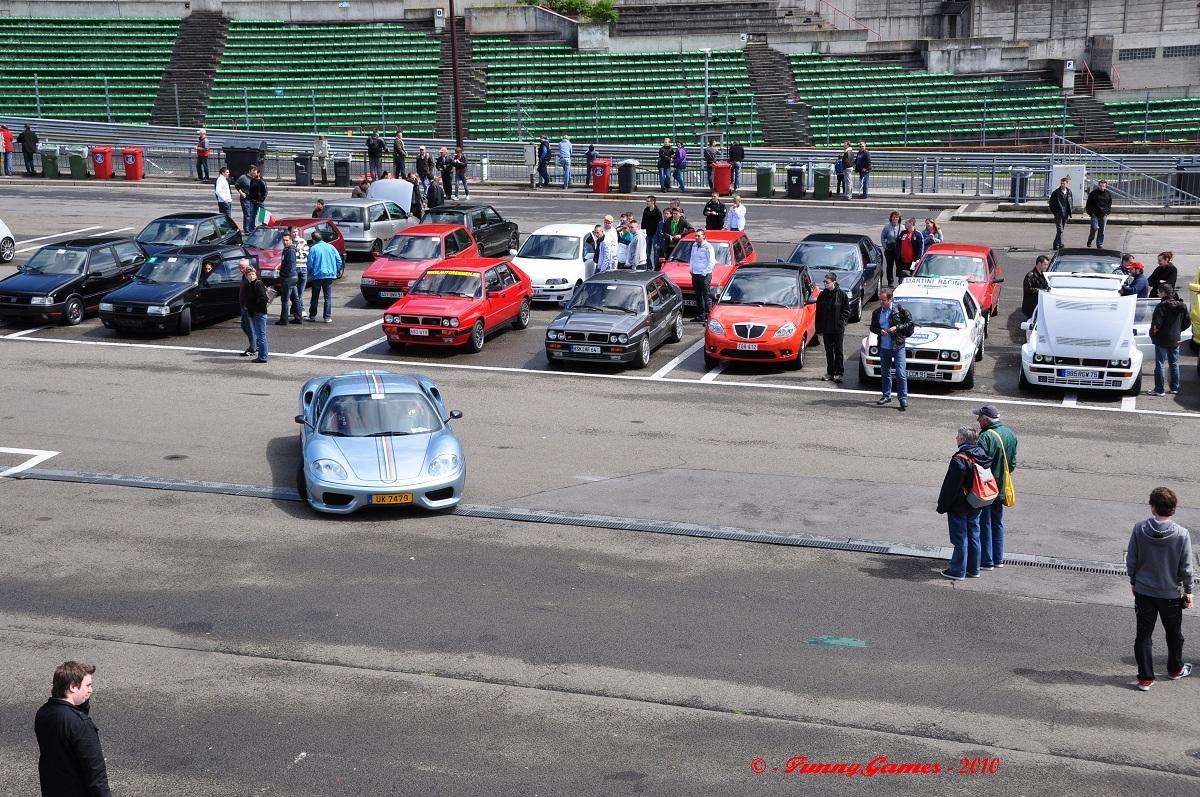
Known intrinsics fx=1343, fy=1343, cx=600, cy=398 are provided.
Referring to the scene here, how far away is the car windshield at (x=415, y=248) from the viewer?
93.2ft

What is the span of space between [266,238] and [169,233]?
237 cm

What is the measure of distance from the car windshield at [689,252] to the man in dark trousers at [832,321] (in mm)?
5484

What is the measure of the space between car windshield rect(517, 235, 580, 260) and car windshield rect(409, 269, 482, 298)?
150 inches

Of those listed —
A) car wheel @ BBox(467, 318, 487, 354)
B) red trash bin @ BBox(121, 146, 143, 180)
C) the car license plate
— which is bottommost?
the car license plate

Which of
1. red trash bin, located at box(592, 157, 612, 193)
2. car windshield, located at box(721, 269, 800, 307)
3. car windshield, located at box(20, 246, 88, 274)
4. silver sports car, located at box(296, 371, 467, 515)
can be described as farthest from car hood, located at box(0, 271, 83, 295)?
red trash bin, located at box(592, 157, 612, 193)

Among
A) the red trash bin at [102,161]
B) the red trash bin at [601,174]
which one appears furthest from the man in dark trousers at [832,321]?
the red trash bin at [102,161]

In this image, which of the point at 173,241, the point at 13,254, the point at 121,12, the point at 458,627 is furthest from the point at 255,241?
the point at 121,12

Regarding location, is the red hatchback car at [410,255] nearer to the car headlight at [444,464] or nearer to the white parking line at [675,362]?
the white parking line at [675,362]

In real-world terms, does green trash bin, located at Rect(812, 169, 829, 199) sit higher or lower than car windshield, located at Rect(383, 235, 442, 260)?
higher

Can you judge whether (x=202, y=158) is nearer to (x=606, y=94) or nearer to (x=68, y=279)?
(x=606, y=94)

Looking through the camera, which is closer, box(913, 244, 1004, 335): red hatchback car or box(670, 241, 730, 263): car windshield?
box(913, 244, 1004, 335): red hatchback car

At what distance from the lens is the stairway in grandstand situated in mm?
56219

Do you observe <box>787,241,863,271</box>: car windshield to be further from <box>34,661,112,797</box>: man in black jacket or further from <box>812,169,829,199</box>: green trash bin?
<box>34,661,112,797</box>: man in black jacket

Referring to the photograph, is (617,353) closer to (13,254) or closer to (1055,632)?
(1055,632)
